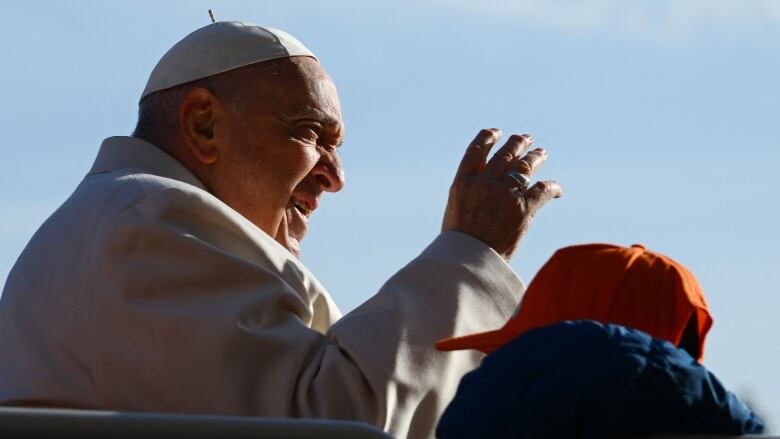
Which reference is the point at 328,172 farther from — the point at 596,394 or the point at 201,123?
the point at 596,394

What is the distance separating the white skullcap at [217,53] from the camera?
5.10 m

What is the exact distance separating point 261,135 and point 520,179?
0.84m

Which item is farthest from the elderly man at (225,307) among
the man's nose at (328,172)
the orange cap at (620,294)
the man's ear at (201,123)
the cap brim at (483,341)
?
the orange cap at (620,294)

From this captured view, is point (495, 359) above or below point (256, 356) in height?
above

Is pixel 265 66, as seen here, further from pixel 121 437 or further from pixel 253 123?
pixel 121 437

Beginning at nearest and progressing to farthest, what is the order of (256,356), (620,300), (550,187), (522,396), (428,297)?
(522,396)
(620,300)
(256,356)
(428,297)
(550,187)

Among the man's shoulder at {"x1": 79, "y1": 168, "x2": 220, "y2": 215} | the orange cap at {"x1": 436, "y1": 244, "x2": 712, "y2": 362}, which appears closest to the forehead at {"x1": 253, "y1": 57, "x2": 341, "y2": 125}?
the man's shoulder at {"x1": 79, "y1": 168, "x2": 220, "y2": 215}

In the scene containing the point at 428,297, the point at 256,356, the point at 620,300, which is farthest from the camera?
the point at 428,297

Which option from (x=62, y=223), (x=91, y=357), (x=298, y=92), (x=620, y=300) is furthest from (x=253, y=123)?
(x=620, y=300)

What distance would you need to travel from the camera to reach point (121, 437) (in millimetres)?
2188

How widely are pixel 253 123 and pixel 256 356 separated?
116 centimetres

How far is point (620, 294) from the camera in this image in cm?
295

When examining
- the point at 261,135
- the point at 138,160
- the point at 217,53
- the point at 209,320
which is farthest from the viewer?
the point at 217,53

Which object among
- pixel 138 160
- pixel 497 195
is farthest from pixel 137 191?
pixel 497 195
